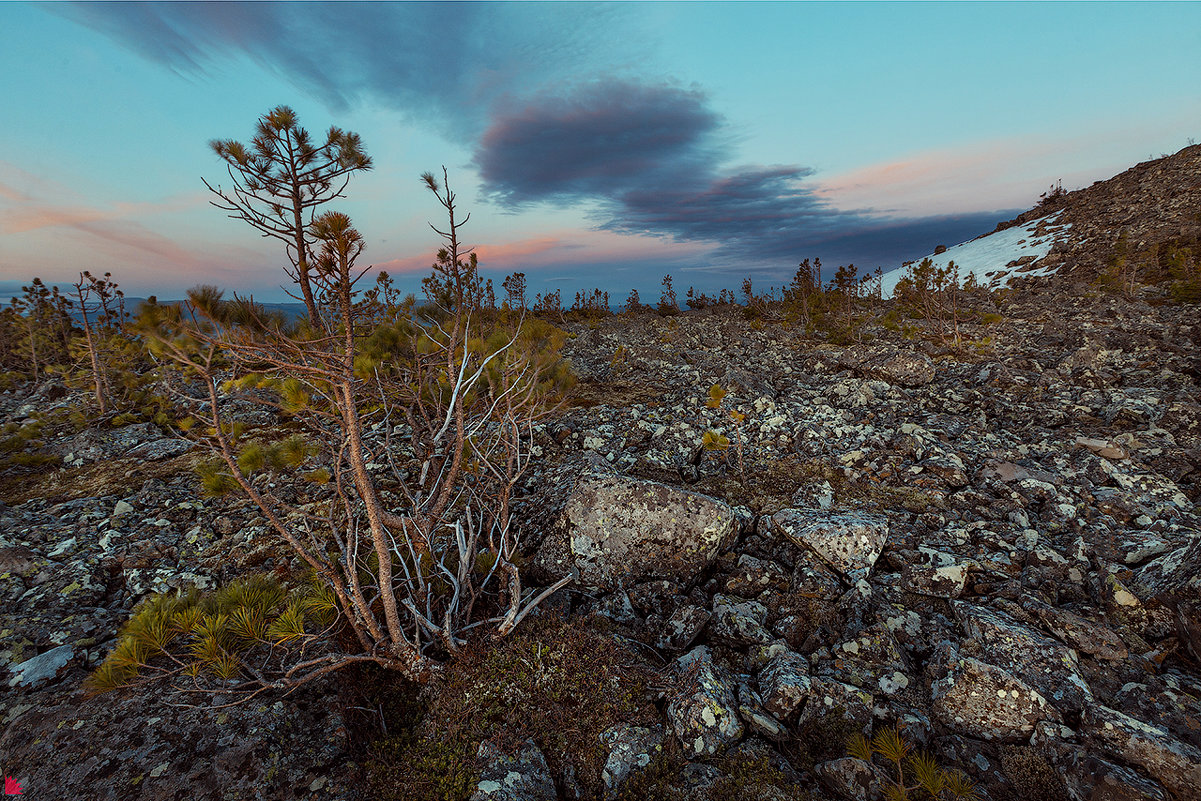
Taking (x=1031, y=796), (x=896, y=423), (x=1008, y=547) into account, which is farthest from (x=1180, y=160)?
(x=1031, y=796)

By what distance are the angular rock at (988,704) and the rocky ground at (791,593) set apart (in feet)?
0.09

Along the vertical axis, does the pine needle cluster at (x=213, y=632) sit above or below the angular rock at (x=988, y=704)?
above

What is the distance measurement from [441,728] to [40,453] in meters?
16.5

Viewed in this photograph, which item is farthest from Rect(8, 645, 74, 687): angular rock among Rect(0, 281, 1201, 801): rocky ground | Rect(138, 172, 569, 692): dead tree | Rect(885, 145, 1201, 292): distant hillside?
Rect(885, 145, 1201, 292): distant hillside

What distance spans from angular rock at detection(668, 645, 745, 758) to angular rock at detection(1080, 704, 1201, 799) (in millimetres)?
2937

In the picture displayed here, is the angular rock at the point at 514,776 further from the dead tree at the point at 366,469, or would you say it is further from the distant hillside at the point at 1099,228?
the distant hillside at the point at 1099,228

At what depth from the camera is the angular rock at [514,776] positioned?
3.91 meters

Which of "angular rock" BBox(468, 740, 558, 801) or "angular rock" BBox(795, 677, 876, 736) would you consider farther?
"angular rock" BBox(795, 677, 876, 736)

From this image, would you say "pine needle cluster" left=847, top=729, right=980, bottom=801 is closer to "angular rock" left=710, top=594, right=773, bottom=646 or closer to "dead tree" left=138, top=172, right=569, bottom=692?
"angular rock" left=710, top=594, right=773, bottom=646

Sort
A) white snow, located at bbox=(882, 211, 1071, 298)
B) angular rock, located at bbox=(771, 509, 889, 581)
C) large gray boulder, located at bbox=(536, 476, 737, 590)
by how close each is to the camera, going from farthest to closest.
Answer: white snow, located at bbox=(882, 211, 1071, 298) < large gray boulder, located at bbox=(536, 476, 737, 590) < angular rock, located at bbox=(771, 509, 889, 581)

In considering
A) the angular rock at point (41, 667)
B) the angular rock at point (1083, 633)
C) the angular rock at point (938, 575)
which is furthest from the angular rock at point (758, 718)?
the angular rock at point (41, 667)

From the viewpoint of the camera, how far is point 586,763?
13.8 feet

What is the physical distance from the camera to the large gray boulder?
6.78 metres

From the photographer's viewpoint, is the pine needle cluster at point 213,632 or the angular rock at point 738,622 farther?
the angular rock at point 738,622
